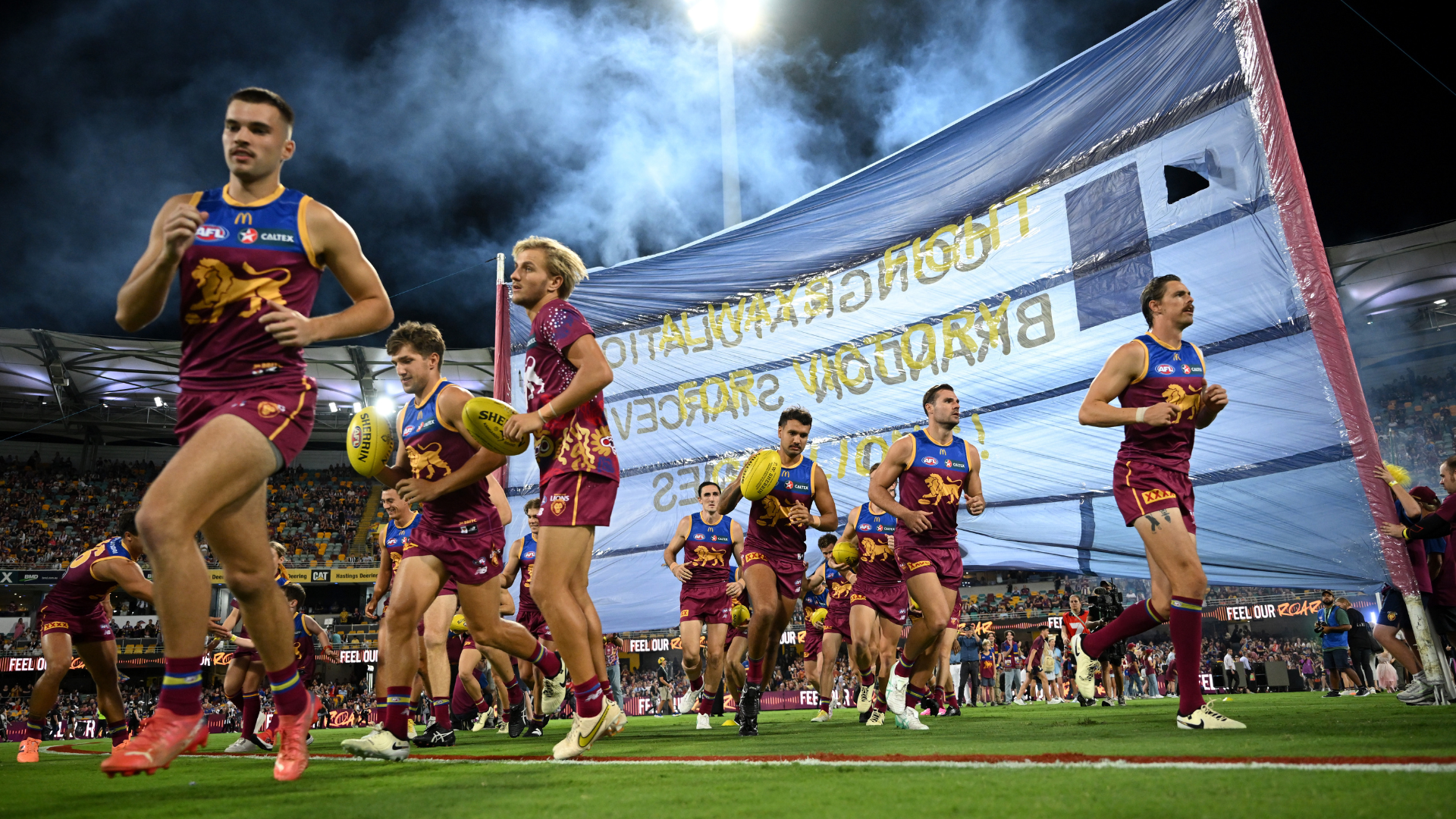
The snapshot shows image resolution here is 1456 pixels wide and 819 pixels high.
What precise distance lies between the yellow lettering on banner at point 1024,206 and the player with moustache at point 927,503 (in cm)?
356

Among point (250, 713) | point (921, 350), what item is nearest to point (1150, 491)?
point (921, 350)

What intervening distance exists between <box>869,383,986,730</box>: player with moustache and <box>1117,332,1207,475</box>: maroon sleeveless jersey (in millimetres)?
1586

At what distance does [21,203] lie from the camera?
38.7 metres

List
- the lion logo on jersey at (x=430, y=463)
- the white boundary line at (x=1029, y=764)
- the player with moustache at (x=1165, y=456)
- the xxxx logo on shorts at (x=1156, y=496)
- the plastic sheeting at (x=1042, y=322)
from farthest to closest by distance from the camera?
1. the plastic sheeting at (x=1042, y=322)
2. the lion logo on jersey at (x=430, y=463)
3. the xxxx logo on shorts at (x=1156, y=496)
4. the player with moustache at (x=1165, y=456)
5. the white boundary line at (x=1029, y=764)

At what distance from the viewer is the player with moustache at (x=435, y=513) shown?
16.0 feet

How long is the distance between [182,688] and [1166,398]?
5.10 metres

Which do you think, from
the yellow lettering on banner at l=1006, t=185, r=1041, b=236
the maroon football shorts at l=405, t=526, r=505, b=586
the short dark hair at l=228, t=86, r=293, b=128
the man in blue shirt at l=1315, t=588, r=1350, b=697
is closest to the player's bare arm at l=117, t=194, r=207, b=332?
the short dark hair at l=228, t=86, r=293, b=128

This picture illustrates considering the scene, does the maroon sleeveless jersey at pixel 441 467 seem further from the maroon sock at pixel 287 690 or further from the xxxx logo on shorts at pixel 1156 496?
the xxxx logo on shorts at pixel 1156 496

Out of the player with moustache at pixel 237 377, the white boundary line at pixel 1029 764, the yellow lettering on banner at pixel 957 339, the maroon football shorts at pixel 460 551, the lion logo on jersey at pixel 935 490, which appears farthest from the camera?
the yellow lettering on banner at pixel 957 339

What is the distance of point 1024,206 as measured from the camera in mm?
9461

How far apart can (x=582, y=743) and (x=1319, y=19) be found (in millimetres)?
28591

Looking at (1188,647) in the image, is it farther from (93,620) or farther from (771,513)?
(93,620)

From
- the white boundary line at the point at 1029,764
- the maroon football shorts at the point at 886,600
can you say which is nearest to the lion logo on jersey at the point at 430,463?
the white boundary line at the point at 1029,764

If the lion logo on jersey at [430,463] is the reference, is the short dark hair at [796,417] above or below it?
above
